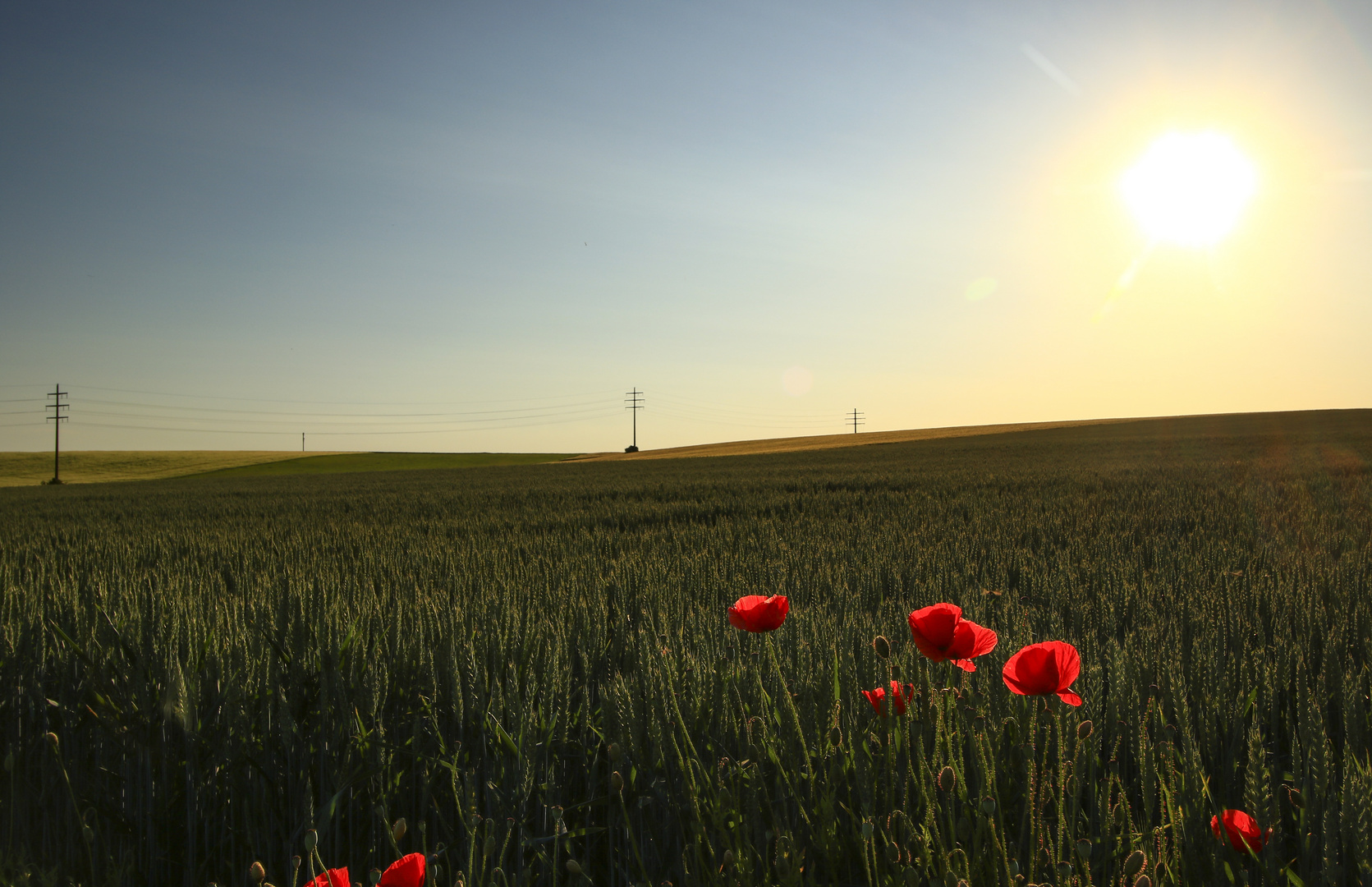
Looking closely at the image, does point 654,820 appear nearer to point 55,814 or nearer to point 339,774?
point 339,774

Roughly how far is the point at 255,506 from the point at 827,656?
1092 cm

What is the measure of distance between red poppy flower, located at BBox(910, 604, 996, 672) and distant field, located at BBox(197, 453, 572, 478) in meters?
45.1

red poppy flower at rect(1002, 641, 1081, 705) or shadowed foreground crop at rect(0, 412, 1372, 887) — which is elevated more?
red poppy flower at rect(1002, 641, 1081, 705)

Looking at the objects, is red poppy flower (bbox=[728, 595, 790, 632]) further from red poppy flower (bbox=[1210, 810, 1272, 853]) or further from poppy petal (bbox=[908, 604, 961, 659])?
red poppy flower (bbox=[1210, 810, 1272, 853])

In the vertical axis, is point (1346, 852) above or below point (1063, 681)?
below

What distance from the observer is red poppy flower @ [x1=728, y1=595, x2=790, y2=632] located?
1.34m

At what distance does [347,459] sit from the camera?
179 ft

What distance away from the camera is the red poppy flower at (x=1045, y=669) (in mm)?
980

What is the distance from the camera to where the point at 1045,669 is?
987 mm

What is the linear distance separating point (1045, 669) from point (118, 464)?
204 feet

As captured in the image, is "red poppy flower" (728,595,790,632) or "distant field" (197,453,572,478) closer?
"red poppy flower" (728,595,790,632)

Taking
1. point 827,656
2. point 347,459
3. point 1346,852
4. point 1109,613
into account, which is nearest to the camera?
point 1346,852

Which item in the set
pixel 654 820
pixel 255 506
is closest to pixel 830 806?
pixel 654 820

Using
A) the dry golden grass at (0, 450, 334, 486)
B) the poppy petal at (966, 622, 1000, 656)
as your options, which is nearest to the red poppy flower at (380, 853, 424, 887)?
the poppy petal at (966, 622, 1000, 656)
